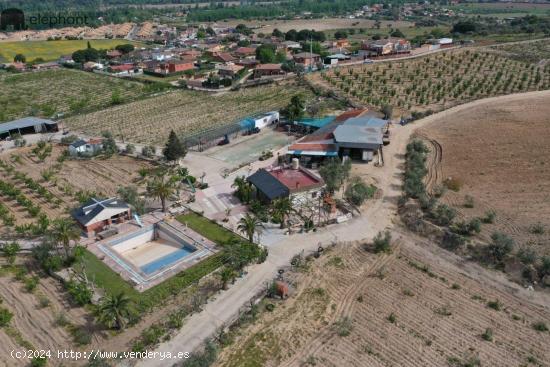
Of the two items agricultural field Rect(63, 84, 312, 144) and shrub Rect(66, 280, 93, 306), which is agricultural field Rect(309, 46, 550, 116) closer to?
agricultural field Rect(63, 84, 312, 144)

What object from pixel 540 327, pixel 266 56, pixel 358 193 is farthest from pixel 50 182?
pixel 266 56

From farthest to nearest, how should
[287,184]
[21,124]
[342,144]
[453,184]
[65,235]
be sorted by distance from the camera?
[21,124], [342,144], [453,184], [287,184], [65,235]

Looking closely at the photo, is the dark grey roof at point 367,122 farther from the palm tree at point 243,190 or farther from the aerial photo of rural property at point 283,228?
the palm tree at point 243,190

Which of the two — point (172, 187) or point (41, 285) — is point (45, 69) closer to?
point (172, 187)

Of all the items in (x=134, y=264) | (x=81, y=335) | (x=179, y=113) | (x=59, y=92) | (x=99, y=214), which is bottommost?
(x=81, y=335)

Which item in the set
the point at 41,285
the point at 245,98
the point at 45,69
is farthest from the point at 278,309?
the point at 45,69

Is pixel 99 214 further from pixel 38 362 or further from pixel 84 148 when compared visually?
pixel 84 148
